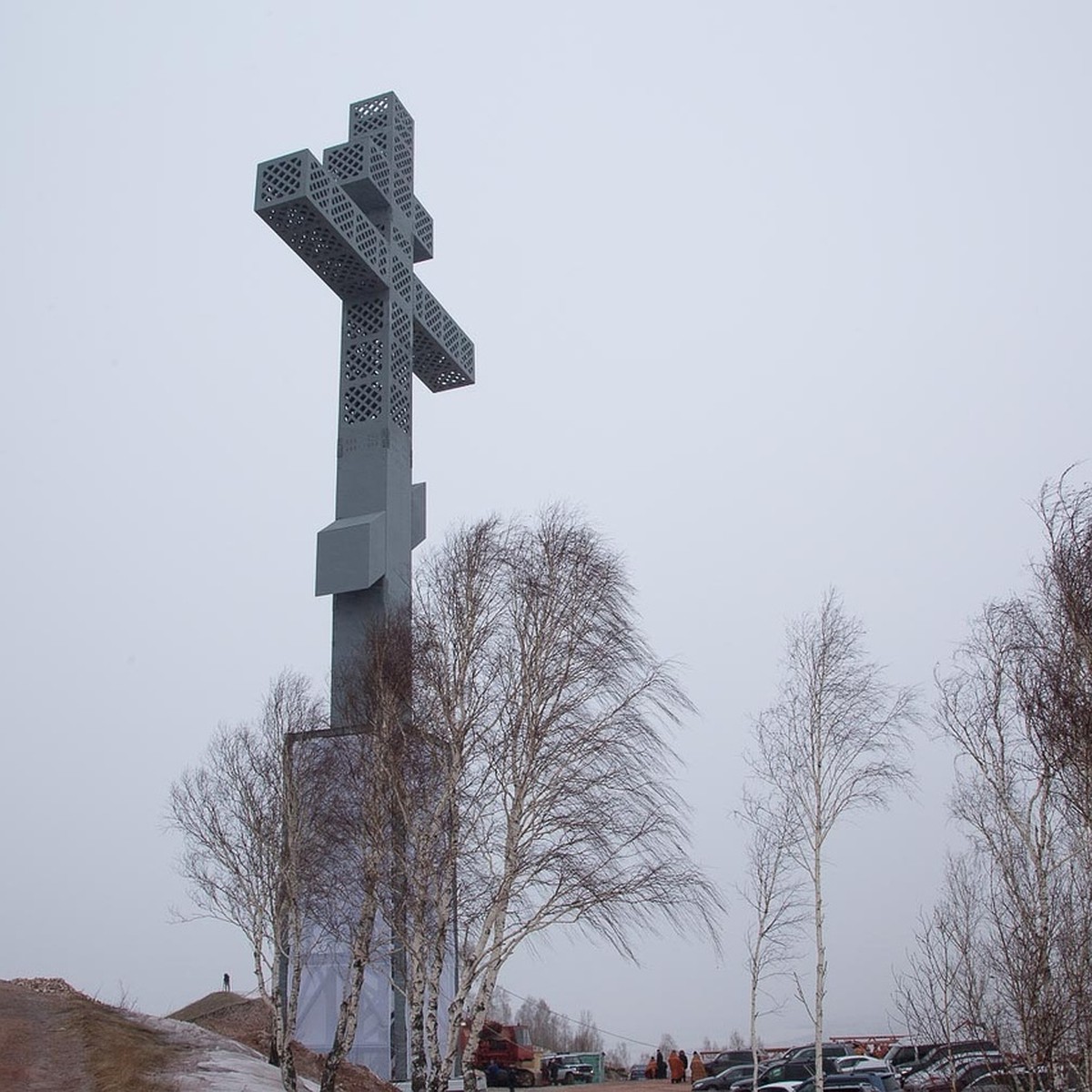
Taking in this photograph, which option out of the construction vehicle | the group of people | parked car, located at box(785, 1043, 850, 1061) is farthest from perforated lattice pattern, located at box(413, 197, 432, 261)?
the group of people

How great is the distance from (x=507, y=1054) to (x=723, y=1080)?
7.74 metres

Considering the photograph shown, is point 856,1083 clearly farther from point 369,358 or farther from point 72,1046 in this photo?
point 369,358

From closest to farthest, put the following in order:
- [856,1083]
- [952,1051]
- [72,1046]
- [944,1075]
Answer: [72,1046] → [952,1051] → [856,1083] → [944,1075]

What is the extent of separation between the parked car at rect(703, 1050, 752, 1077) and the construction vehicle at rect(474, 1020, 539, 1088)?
20.7ft

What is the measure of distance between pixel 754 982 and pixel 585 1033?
88.9 meters

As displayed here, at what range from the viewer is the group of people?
39500 millimetres

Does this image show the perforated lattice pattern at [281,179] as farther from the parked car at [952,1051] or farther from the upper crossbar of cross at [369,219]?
the parked car at [952,1051]

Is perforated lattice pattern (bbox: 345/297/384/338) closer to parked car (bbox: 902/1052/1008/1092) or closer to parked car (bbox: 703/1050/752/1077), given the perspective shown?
parked car (bbox: 902/1052/1008/1092)

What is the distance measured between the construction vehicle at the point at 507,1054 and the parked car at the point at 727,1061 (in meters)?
6.32

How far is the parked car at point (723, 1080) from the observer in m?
35.1

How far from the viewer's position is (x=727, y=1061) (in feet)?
138

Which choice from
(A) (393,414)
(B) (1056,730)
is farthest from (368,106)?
(B) (1056,730)

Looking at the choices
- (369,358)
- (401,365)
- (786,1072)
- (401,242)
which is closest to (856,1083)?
(786,1072)

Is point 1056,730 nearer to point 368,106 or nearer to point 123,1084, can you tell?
point 123,1084
